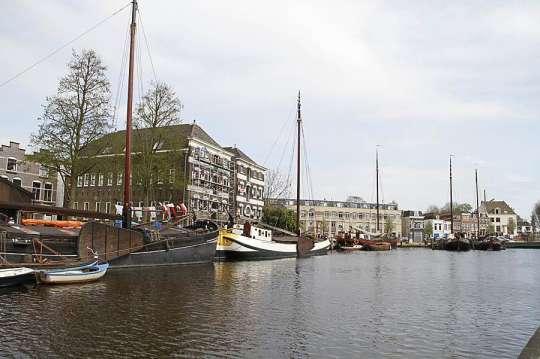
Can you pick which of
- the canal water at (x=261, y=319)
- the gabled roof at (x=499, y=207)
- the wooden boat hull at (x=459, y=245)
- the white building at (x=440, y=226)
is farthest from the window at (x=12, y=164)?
the gabled roof at (x=499, y=207)

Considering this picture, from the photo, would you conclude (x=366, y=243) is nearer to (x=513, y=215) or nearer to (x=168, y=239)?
(x=168, y=239)

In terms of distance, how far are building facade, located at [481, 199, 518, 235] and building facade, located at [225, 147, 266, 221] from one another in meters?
109

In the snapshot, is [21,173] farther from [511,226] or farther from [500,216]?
[500,216]

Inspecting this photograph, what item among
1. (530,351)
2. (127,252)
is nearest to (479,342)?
(530,351)

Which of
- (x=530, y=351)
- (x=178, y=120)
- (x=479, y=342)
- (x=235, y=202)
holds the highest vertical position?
(x=178, y=120)

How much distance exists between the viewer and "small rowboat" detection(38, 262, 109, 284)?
2264 centimetres

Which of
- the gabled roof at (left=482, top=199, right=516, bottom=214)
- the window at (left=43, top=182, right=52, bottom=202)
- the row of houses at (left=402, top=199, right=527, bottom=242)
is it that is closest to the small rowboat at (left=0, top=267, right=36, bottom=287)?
the window at (left=43, top=182, right=52, bottom=202)

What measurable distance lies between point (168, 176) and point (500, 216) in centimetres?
15610

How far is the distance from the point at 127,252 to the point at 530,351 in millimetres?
25767

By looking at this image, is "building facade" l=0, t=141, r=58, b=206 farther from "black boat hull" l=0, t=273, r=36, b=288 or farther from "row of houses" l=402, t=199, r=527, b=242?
"row of houses" l=402, t=199, r=527, b=242

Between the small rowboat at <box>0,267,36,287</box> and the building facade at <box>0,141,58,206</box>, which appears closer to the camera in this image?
the small rowboat at <box>0,267,36,287</box>

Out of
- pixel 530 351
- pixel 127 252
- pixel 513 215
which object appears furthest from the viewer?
pixel 513 215

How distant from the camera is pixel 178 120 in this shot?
4934 centimetres

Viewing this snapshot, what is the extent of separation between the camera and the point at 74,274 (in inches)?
930
